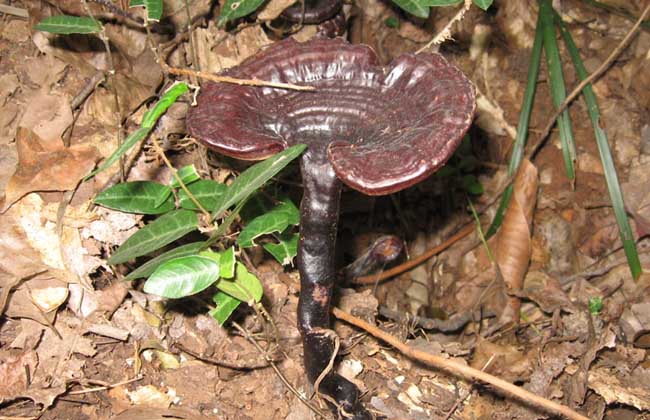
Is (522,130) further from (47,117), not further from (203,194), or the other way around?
(47,117)

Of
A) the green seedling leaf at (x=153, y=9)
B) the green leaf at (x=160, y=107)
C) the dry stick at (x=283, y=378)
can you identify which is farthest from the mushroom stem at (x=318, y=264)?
the green seedling leaf at (x=153, y=9)

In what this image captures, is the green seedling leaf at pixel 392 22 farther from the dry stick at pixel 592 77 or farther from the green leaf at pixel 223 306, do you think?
the green leaf at pixel 223 306

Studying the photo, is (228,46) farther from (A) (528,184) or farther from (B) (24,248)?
(A) (528,184)

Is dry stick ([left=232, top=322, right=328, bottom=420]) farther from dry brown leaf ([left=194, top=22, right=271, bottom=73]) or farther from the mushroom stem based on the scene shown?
dry brown leaf ([left=194, top=22, right=271, bottom=73])

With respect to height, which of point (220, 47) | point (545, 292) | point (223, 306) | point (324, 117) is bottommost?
point (545, 292)

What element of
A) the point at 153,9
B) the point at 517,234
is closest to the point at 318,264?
the point at 153,9

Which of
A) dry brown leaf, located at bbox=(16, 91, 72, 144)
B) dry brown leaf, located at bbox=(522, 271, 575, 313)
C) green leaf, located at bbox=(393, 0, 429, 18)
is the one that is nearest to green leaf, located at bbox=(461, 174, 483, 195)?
dry brown leaf, located at bbox=(522, 271, 575, 313)
